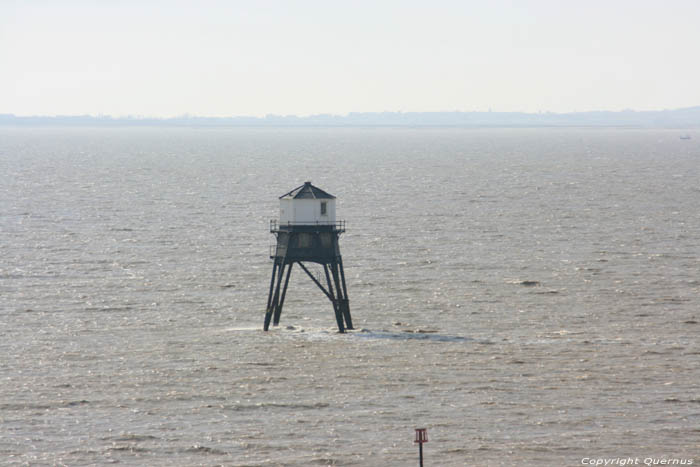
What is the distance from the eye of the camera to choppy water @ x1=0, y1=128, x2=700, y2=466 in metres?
37.0

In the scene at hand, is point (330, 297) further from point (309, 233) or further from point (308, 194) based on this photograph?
point (308, 194)

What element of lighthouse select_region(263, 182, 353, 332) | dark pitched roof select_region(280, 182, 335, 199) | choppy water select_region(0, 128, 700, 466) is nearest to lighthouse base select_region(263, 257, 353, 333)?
lighthouse select_region(263, 182, 353, 332)

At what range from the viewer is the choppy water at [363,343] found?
3697cm

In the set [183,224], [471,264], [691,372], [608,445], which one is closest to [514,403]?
[608,445]

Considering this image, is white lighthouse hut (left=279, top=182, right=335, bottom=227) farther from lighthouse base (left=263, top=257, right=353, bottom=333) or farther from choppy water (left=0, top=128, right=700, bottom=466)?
choppy water (left=0, top=128, right=700, bottom=466)

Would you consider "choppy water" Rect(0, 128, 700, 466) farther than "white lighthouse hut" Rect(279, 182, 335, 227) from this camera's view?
No

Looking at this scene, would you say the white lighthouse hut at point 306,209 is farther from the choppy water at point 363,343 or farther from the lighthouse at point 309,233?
the choppy water at point 363,343

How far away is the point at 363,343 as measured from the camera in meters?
50.1

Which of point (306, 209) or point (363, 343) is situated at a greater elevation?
point (306, 209)

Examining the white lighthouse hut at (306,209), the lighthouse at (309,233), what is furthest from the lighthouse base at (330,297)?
the white lighthouse hut at (306,209)

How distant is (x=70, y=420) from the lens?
39.0 m

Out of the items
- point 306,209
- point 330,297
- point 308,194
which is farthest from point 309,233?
point 330,297

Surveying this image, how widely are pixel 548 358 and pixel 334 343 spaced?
340 inches

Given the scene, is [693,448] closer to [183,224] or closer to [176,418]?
[176,418]
